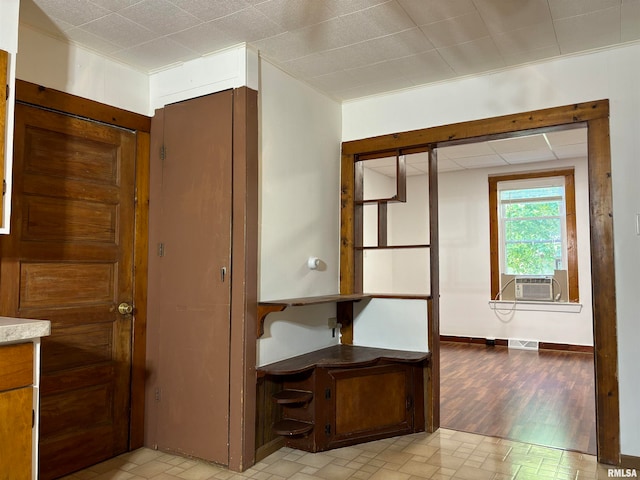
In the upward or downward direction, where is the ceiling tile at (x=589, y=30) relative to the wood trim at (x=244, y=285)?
upward

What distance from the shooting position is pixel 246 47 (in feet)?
9.82

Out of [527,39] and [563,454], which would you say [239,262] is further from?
[563,454]

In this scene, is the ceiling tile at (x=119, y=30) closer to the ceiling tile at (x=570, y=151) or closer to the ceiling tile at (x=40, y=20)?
the ceiling tile at (x=40, y=20)

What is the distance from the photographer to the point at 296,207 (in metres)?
3.48

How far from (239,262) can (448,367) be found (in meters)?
3.70

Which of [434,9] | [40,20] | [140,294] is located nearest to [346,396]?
[140,294]

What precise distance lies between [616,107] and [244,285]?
2.56 meters

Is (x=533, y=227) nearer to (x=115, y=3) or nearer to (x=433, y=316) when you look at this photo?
(x=433, y=316)

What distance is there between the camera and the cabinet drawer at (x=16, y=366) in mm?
1786

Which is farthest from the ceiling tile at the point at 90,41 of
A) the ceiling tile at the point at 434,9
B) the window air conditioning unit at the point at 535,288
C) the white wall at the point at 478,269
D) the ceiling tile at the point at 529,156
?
the window air conditioning unit at the point at 535,288

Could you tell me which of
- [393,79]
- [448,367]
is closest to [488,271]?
[448,367]

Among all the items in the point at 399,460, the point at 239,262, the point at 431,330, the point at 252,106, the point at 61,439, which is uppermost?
the point at 252,106

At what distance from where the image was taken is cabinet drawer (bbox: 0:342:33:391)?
1.79m

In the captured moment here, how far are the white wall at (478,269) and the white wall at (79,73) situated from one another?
17.8ft
